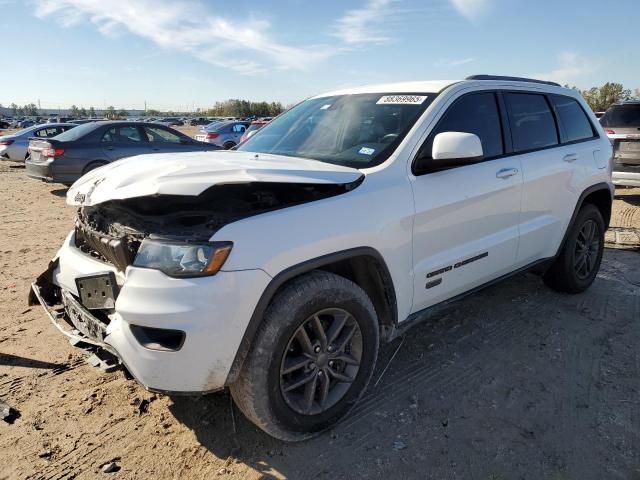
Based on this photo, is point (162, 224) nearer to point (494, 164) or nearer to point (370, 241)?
point (370, 241)

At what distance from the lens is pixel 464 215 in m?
3.18

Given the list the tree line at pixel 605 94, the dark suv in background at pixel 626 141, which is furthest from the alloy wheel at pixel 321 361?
the tree line at pixel 605 94

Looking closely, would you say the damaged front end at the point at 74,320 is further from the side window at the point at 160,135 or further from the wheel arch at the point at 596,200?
the side window at the point at 160,135

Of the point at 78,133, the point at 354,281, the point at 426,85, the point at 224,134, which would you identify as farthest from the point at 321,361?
the point at 224,134

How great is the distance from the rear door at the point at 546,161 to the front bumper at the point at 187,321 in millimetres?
2502

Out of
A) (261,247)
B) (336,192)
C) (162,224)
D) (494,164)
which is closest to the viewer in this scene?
(261,247)

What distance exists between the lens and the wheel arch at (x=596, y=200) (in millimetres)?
4332

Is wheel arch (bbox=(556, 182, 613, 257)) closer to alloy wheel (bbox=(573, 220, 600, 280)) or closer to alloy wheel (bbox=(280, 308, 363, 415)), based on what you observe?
alloy wheel (bbox=(573, 220, 600, 280))

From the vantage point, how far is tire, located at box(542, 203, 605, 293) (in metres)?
4.45

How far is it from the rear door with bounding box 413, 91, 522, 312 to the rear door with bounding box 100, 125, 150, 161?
869 centimetres

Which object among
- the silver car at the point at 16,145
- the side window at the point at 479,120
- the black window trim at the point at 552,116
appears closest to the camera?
the side window at the point at 479,120

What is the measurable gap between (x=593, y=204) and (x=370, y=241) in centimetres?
315

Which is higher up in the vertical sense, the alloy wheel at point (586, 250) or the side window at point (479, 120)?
the side window at point (479, 120)

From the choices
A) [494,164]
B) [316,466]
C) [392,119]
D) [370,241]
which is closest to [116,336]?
[316,466]
